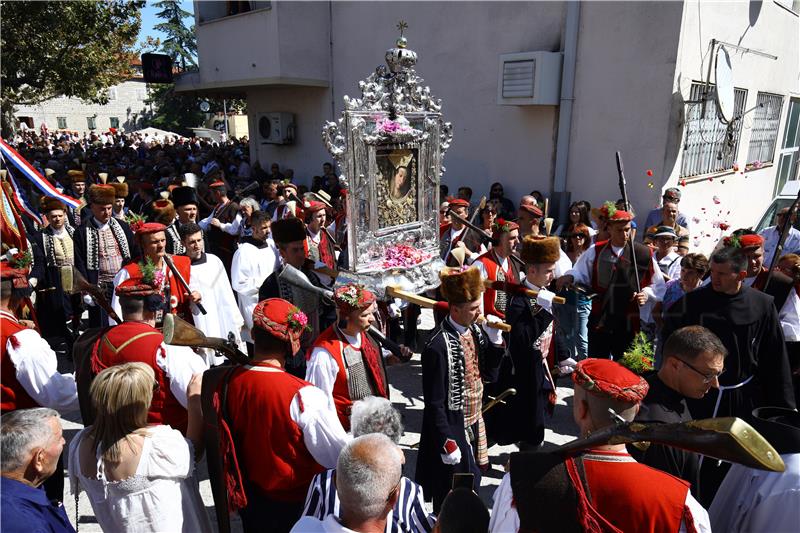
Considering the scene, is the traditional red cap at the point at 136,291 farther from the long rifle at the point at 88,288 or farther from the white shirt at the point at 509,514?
the white shirt at the point at 509,514

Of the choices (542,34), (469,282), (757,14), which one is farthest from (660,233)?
(757,14)

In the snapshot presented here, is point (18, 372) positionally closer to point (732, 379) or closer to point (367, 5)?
point (732, 379)

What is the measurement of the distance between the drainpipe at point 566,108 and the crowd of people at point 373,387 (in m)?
3.81

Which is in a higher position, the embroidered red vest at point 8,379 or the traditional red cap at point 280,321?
the traditional red cap at point 280,321

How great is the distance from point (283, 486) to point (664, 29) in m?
8.68

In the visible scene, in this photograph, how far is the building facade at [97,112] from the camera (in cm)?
4209

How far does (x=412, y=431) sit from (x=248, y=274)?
2.26 metres

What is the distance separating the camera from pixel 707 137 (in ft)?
31.9

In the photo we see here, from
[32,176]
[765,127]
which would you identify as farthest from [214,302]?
[765,127]

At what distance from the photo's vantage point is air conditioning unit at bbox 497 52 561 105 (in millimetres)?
9164

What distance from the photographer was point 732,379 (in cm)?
353

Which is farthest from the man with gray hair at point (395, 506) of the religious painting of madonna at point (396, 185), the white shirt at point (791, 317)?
the religious painting of madonna at point (396, 185)

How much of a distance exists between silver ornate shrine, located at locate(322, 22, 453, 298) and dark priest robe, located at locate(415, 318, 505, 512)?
260 cm

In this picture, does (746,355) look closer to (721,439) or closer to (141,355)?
(721,439)
